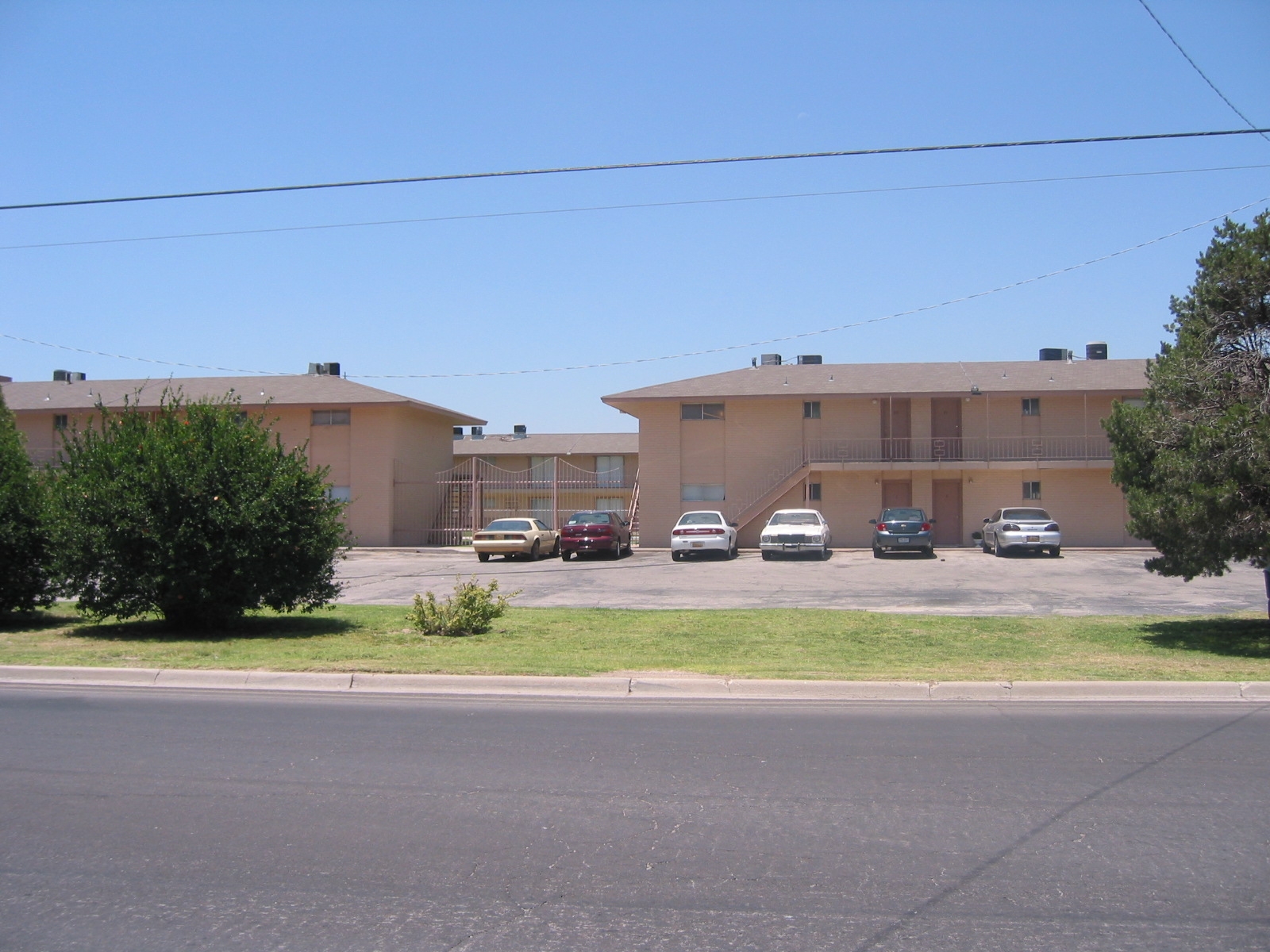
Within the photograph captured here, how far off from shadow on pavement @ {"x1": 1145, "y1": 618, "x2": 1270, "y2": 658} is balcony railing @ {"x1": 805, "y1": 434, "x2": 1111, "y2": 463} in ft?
66.4

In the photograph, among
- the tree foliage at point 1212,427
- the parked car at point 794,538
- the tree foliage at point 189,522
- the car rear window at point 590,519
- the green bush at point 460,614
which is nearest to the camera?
the tree foliage at point 1212,427

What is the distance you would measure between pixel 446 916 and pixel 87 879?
1.93 m

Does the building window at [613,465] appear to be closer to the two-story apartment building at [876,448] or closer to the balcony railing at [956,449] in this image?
the two-story apartment building at [876,448]

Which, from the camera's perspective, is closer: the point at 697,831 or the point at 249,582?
the point at 697,831

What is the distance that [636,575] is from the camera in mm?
24781

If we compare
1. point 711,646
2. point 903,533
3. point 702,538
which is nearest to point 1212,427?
point 711,646

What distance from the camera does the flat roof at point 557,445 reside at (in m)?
54.3

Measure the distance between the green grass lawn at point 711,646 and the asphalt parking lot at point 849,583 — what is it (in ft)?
8.07

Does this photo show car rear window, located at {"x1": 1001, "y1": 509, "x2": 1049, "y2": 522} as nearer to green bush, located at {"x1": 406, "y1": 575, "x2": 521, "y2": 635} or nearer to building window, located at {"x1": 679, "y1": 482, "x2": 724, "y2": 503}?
building window, located at {"x1": 679, "y1": 482, "x2": 724, "y2": 503}

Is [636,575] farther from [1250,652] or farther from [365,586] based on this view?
[1250,652]

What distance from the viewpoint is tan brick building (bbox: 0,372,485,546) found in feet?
120

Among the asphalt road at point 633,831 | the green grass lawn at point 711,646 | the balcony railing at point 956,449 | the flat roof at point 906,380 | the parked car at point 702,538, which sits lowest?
the asphalt road at point 633,831

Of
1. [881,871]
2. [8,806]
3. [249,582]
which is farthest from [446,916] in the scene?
[249,582]

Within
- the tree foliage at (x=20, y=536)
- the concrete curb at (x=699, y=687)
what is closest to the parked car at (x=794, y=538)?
the concrete curb at (x=699, y=687)
